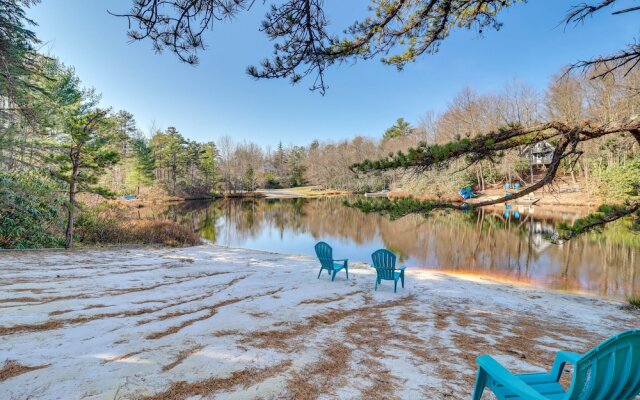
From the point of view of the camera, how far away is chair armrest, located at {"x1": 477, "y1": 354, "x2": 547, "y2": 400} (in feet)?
4.51

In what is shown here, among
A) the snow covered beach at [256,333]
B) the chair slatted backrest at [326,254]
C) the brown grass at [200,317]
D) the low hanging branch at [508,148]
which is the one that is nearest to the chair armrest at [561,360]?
the snow covered beach at [256,333]

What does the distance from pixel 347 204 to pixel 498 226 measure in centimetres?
1614

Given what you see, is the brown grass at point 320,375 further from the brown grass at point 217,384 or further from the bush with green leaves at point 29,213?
the bush with green leaves at point 29,213

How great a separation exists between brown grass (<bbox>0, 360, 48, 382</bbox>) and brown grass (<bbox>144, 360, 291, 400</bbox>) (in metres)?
0.99

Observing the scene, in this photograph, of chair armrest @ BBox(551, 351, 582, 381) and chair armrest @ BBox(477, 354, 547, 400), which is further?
chair armrest @ BBox(551, 351, 582, 381)

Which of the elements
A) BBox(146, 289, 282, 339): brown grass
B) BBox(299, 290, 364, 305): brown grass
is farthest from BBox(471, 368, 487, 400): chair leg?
BBox(299, 290, 364, 305): brown grass

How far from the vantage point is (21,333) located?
2625 millimetres

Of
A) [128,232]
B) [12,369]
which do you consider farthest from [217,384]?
[128,232]

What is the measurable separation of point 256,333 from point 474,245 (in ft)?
39.9

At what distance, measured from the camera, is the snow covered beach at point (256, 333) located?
2.06 meters

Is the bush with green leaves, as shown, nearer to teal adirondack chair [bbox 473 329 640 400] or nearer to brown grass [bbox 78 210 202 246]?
brown grass [bbox 78 210 202 246]

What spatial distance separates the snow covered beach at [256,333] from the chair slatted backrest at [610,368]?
0.85 m

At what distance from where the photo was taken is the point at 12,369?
2.06 meters

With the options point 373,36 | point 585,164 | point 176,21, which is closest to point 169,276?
point 176,21
